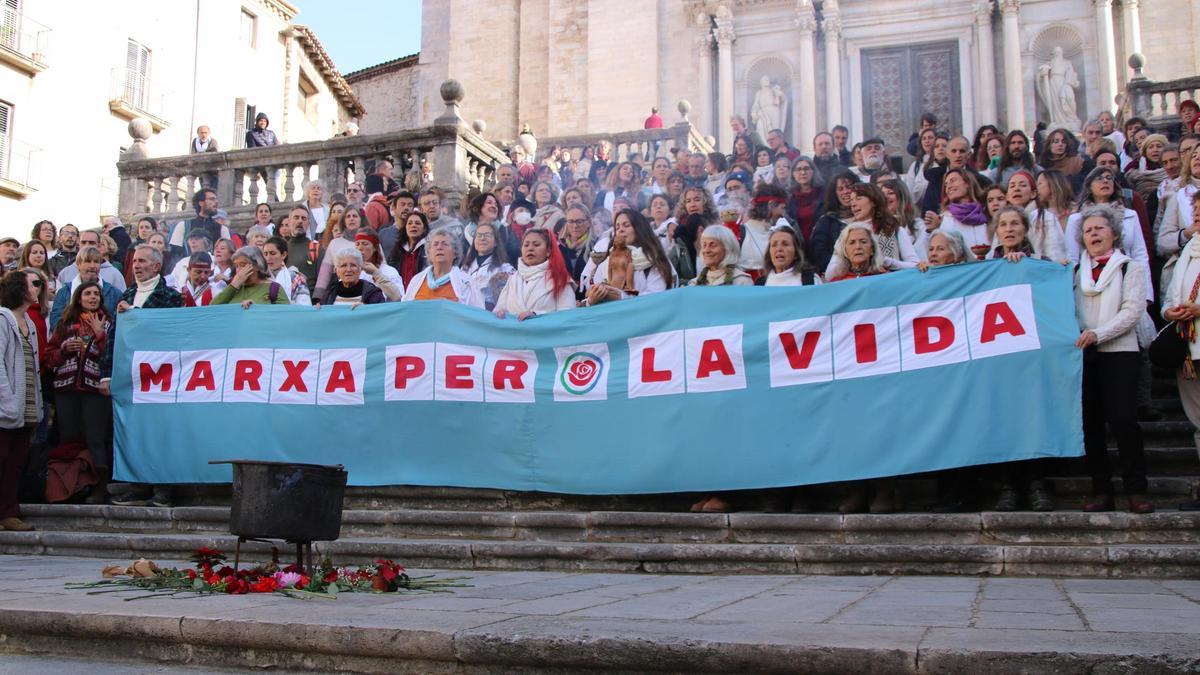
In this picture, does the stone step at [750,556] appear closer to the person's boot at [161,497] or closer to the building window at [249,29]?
the person's boot at [161,497]

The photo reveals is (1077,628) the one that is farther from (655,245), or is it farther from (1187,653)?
(655,245)

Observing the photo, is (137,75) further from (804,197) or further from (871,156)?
(804,197)

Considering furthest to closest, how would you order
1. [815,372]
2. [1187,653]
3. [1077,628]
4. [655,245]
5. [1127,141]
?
1. [1127,141]
2. [655,245]
3. [815,372]
4. [1077,628]
5. [1187,653]

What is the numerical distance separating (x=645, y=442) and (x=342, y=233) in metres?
5.65

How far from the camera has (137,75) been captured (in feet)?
99.7

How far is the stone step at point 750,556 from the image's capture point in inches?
248

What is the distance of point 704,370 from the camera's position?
318 inches

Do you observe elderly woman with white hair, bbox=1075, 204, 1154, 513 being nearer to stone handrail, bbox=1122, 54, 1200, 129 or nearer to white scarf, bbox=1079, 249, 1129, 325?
white scarf, bbox=1079, 249, 1129, 325

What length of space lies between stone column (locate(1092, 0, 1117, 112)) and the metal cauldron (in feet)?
72.8

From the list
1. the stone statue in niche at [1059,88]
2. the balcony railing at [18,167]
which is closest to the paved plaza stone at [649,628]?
the stone statue in niche at [1059,88]

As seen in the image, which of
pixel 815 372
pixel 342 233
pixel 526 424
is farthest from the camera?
pixel 342 233

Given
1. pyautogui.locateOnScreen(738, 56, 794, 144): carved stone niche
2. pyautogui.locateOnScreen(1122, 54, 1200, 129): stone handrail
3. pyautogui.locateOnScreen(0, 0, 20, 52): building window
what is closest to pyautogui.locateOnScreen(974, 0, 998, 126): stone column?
pyautogui.locateOnScreen(738, 56, 794, 144): carved stone niche

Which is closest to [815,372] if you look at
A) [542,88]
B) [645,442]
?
[645,442]

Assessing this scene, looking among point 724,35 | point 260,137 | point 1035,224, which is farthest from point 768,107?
point 1035,224
